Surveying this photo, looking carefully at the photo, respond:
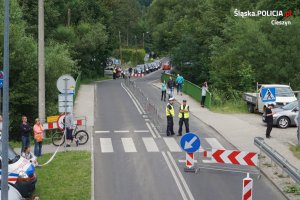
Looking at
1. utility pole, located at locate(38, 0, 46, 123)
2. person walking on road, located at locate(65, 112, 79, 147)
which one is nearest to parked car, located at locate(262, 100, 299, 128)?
person walking on road, located at locate(65, 112, 79, 147)

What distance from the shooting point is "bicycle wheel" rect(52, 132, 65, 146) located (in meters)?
23.3

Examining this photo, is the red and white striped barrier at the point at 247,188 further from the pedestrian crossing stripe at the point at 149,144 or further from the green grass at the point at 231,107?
the green grass at the point at 231,107

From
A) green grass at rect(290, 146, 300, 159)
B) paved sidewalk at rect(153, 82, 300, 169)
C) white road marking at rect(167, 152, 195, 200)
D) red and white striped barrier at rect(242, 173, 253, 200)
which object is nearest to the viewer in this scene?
red and white striped barrier at rect(242, 173, 253, 200)

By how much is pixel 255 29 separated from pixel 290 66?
14.0ft

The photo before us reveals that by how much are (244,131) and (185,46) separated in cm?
3248

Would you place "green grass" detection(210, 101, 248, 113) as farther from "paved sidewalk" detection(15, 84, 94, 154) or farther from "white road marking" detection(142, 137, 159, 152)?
"white road marking" detection(142, 137, 159, 152)

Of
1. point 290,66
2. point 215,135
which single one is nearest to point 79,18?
point 290,66

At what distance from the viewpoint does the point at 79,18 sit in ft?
216

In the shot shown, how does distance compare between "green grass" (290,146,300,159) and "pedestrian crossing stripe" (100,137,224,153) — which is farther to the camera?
"pedestrian crossing stripe" (100,137,224,153)

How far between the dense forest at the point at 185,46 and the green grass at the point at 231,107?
3164 mm

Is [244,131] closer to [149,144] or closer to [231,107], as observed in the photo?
[149,144]

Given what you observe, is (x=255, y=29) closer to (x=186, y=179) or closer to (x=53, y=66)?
(x=53, y=66)

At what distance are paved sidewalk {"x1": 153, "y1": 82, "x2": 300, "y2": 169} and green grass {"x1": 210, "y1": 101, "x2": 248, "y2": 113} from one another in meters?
0.74

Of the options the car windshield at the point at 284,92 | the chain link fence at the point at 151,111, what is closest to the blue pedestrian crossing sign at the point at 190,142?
the chain link fence at the point at 151,111
